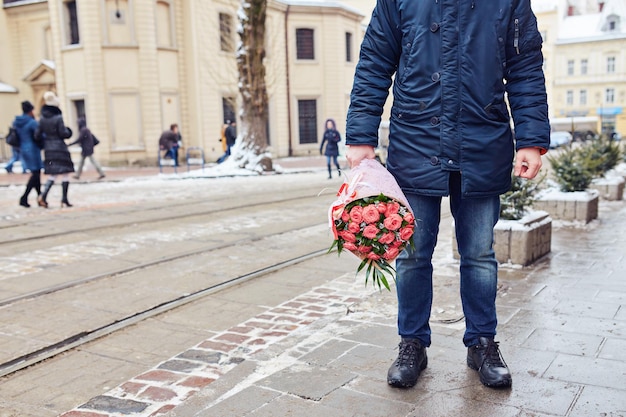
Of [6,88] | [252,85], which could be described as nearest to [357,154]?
[252,85]

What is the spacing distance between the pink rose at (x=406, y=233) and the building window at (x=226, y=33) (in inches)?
1134

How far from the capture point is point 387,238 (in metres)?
2.87

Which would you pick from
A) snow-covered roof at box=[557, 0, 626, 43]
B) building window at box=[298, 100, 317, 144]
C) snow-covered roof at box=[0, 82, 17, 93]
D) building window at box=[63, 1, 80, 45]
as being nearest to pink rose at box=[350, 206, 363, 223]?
building window at box=[63, 1, 80, 45]

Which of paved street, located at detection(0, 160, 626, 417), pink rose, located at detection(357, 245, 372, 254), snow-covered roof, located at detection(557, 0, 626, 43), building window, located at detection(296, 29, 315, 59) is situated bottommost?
→ paved street, located at detection(0, 160, 626, 417)

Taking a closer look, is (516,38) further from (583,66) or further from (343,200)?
(583,66)

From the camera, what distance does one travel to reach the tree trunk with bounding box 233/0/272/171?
21.2 metres

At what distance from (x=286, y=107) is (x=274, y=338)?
31.2m

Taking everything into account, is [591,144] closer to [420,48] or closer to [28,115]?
[420,48]

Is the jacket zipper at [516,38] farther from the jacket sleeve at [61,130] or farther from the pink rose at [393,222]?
the jacket sleeve at [61,130]

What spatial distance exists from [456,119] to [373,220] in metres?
0.67

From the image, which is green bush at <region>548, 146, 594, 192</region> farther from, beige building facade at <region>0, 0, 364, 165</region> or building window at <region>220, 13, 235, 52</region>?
building window at <region>220, 13, 235, 52</region>

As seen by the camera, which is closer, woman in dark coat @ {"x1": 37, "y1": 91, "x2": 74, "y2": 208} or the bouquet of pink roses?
the bouquet of pink roses

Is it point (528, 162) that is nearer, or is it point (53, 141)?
point (528, 162)

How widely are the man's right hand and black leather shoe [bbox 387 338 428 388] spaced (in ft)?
3.22
